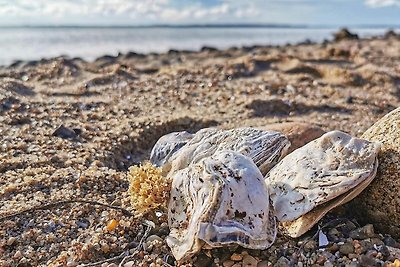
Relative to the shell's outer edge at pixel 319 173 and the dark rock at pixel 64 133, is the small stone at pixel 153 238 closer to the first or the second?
the shell's outer edge at pixel 319 173

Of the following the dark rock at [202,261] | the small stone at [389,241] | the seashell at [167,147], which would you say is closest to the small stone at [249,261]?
the dark rock at [202,261]

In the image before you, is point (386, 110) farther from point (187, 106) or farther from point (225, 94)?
point (187, 106)

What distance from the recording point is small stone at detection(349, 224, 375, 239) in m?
2.58

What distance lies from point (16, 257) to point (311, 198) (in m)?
1.67

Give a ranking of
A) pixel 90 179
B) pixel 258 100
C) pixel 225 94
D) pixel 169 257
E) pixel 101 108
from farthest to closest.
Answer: pixel 225 94
pixel 258 100
pixel 101 108
pixel 90 179
pixel 169 257

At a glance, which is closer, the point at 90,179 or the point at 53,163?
the point at 90,179

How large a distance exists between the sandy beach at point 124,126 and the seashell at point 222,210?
0.15 meters

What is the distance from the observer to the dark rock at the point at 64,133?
175 inches

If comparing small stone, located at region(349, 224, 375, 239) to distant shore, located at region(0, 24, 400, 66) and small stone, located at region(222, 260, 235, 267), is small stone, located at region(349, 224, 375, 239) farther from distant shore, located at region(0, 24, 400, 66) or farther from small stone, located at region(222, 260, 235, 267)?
distant shore, located at region(0, 24, 400, 66)

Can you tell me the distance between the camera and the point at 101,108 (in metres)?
5.51

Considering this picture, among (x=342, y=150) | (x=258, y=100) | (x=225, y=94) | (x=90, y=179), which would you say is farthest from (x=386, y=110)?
(x=90, y=179)

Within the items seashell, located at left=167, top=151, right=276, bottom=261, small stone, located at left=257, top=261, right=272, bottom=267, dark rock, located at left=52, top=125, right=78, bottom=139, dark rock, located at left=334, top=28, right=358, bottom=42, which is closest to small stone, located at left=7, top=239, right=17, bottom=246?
seashell, located at left=167, top=151, right=276, bottom=261

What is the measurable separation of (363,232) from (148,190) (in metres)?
1.25

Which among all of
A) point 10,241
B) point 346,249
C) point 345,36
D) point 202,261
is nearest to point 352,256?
point 346,249
